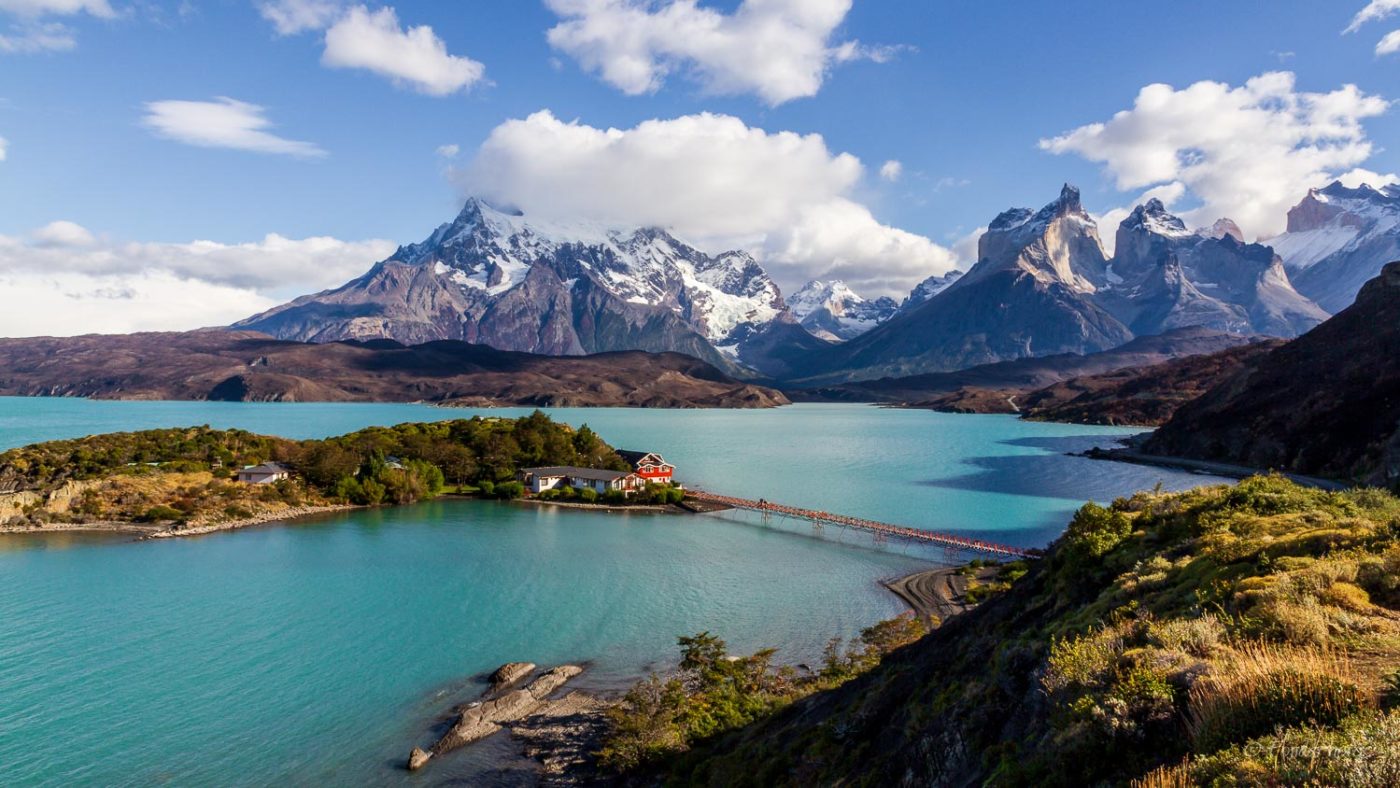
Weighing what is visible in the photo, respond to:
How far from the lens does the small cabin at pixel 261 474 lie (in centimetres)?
8338

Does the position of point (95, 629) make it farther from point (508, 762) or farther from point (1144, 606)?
point (1144, 606)

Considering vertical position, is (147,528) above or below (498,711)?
above

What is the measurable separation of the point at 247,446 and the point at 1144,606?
105 meters

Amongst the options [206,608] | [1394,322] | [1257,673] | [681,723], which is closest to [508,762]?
[681,723]

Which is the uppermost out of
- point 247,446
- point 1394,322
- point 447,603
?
point 1394,322

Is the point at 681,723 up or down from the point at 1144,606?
down

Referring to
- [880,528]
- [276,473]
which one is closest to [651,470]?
[880,528]

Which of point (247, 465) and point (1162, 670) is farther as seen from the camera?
point (247, 465)

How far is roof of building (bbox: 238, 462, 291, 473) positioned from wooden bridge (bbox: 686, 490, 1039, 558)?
2022 inches

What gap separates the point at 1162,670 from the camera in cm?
955

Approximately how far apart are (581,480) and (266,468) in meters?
38.4

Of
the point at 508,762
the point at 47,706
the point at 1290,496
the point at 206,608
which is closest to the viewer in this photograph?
the point at 1290,496

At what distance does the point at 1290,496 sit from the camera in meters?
17.8

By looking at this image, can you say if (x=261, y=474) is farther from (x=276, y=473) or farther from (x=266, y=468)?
(x=276, y=473)
